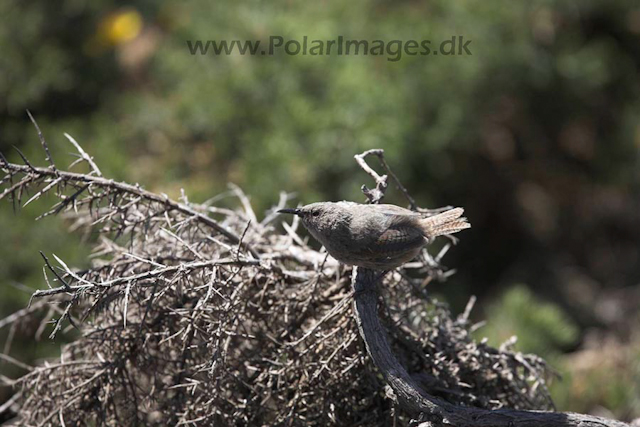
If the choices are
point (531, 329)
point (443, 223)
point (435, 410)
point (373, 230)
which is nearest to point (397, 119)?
point (531, 329)

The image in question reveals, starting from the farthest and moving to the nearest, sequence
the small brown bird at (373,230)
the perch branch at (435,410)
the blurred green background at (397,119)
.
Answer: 1. the blurred green background at (397,119)
2. the small brown bird at (373,230)
3. the perch branch at (435,410)

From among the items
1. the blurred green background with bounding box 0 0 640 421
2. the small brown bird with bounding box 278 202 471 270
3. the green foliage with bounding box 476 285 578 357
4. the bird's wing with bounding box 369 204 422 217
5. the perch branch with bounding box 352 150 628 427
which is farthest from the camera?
the blurred green background with bounding box 0 0 640 421

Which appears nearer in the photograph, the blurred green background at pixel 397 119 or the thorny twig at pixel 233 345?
the thorny twig at pixel 233 345

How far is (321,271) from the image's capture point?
8.07 feet

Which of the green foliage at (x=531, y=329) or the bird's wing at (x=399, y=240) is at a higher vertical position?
the green foliage at (x=531, y=329)

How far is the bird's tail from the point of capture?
2.38 meters

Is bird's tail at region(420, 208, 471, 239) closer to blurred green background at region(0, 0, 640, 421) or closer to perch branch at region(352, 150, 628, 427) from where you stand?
perch branch at region(352, 150, 628, 427)

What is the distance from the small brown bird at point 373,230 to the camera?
2.24 metres

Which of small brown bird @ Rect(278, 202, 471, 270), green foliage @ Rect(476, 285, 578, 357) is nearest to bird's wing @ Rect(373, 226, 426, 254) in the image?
small brown bird @ Rect(278, 202, 471, 270)

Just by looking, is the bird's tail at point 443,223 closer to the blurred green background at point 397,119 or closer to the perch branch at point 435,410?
the perch branch at point 435,410

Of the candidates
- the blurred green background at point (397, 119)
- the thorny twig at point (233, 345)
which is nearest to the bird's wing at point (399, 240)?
the thorny twig at point (233, 345)

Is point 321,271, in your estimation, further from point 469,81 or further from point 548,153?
point 548,153

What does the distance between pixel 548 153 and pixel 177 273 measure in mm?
5395

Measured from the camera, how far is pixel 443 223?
2414mm
